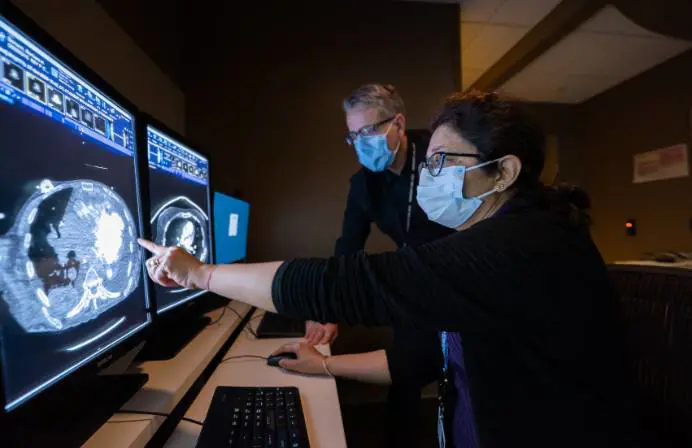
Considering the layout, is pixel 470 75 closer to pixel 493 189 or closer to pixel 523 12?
pixel 523 12

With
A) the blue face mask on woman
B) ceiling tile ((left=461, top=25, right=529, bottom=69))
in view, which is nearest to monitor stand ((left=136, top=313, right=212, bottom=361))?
the blue face mask on woman

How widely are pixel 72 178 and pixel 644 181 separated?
4.25 m

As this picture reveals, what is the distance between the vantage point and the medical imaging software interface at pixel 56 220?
1.50 feet

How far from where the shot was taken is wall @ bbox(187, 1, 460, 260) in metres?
2.17

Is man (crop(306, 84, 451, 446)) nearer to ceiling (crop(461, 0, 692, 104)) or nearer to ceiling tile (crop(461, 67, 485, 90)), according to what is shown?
ceiling (crop(461, 0, 692, 104))

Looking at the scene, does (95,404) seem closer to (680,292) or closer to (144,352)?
(144,352)

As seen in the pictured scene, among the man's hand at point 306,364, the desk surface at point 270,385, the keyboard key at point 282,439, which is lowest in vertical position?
the desk surface at point 270,385

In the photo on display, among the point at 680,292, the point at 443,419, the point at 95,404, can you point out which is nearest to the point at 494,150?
the point at 680,292

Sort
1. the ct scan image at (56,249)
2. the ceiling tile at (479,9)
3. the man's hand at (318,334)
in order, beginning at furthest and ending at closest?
the ceiling tile at (479,9)
the man's hand at (318,334)
the ct scan image at (56,249)

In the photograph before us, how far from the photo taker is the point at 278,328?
4.49ft

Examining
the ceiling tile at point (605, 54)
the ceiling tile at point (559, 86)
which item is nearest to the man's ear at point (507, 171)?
the ceiling tile at point (605, 54)

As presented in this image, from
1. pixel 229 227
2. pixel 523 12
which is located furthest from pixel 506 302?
pixel 523 12

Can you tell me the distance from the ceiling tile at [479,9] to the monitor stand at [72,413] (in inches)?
101

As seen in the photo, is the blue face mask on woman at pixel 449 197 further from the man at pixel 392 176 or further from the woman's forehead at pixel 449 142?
the man at pixel 392 176
